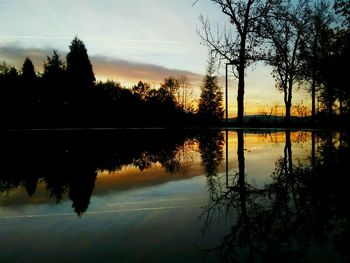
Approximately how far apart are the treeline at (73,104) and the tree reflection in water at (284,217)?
1402 inches

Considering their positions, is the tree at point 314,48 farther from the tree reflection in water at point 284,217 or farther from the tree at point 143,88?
the tree at point 143,88

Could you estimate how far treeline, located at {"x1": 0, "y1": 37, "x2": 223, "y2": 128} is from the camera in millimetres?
43062

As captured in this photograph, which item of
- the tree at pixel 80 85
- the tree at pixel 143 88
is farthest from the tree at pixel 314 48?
the tree at pixel 143 88

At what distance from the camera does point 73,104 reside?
5438cm

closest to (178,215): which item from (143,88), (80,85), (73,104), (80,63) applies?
(73,104)

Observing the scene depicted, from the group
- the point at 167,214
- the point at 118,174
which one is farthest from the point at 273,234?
the point at 118,174

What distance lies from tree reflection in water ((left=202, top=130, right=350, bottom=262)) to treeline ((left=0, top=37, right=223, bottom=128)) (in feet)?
117

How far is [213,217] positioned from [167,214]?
51 cm

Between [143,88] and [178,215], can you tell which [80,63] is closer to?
[143,88]

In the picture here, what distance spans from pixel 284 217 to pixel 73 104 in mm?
53189

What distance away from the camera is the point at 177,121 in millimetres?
43625

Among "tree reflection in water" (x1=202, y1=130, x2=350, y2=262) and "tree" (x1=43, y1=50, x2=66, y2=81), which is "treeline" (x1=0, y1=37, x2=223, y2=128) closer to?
"tree" (x1=43, y1=50, x2=66, y2=81)

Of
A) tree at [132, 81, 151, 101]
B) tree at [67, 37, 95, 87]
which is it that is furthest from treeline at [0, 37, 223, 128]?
tree at [132, 81, 151, 101]

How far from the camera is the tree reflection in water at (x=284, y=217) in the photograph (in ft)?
9.01
